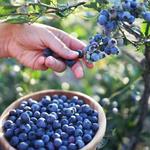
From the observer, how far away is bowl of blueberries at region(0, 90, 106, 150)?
1104 millimetres

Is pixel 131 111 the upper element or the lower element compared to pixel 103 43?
lower

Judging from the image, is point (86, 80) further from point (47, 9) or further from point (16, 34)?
point (47, 9)

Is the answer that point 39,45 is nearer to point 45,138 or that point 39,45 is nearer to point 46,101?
point 46,101

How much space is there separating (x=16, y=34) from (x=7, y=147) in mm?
362

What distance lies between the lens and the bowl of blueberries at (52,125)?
1.10m

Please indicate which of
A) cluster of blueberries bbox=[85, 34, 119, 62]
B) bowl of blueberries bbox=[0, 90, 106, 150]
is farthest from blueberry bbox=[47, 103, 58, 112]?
cluster of blueberries bbox=[85, 34, 119, 62]

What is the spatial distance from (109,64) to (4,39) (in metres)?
0.72

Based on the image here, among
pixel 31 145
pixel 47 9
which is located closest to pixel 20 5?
pixel 47 9

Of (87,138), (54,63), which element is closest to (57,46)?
(54,63)

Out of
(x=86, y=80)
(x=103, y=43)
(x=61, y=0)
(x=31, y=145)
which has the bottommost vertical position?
(x=86, y=80)

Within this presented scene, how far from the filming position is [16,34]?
1314 mm

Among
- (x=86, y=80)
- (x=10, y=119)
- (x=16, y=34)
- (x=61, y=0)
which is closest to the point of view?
(x=10, y=119)

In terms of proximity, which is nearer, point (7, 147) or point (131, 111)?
point (7, 147)

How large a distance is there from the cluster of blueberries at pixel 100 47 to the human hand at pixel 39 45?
155 mm
